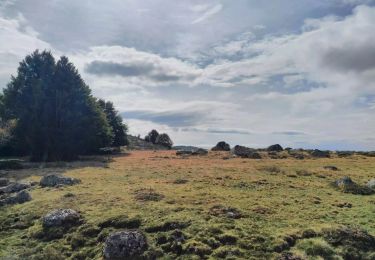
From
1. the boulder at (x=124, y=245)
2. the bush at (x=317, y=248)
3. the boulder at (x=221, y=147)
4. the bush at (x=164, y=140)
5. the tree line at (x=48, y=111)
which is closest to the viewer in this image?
the bush at (x=317, y=248)

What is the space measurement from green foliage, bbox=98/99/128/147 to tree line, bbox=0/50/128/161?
28.2 metres

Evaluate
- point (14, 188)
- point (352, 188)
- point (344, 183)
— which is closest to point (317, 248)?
point (352, 188)

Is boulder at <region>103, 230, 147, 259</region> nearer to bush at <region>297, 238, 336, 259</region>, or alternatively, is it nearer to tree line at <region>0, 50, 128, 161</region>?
bush at <region>297, 238, 336, 259</region>

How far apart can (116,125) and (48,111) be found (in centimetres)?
4056

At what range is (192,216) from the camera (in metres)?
24.6

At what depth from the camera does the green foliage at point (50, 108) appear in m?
69.8

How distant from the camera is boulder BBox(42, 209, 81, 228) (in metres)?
25.0

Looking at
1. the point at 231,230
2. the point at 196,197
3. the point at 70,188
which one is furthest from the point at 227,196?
the point at 70,188

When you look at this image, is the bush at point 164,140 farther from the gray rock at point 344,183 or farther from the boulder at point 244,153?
the gray rock at point 344,183

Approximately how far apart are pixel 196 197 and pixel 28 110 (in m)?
51.6

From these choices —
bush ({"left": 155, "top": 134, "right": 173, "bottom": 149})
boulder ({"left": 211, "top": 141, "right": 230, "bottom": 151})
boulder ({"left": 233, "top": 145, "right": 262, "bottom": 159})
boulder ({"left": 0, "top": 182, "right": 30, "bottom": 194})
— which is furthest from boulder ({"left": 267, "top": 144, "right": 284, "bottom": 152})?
boulder ({"left": 0, "top": 182, "right": 30, "bottom": 194})

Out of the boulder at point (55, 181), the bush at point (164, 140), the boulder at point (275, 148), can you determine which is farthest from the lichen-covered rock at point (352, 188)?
the bush at point (164, 140)

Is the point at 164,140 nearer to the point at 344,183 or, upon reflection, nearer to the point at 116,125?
the point at 116,125

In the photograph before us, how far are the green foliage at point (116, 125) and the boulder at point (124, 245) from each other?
293 feet
